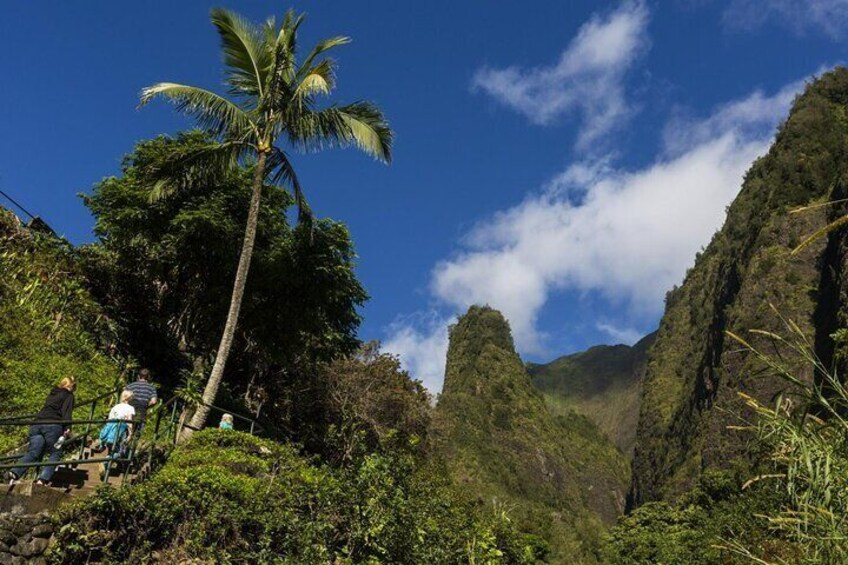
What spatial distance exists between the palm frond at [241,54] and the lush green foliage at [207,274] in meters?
3.56

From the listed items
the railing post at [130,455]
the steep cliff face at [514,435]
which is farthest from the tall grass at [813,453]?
the steep cliff face at [514,435]

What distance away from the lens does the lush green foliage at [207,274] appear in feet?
58.2

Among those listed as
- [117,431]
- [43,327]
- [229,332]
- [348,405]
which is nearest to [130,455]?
[117,431]

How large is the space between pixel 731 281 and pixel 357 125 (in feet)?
277

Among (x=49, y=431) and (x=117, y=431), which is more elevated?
(x=117, y=431)

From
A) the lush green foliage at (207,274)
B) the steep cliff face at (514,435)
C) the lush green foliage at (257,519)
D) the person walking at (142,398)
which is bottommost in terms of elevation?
the lush green foliage at (257,519)

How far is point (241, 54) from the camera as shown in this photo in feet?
45.2

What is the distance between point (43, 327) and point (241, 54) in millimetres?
8881

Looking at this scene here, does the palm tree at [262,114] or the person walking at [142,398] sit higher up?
→ the palm tree at [262,114]

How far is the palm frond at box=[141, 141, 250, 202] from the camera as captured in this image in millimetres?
13656

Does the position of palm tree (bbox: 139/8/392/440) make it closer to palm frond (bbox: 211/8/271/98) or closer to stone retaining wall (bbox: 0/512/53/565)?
palm frond (bbox: 211/8/271/98)

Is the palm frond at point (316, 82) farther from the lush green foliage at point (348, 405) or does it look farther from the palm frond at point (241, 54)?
the lush green foliage at point (348, 405)

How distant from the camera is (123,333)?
1966cm

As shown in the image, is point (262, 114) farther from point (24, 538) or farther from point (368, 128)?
point (24, 538)
